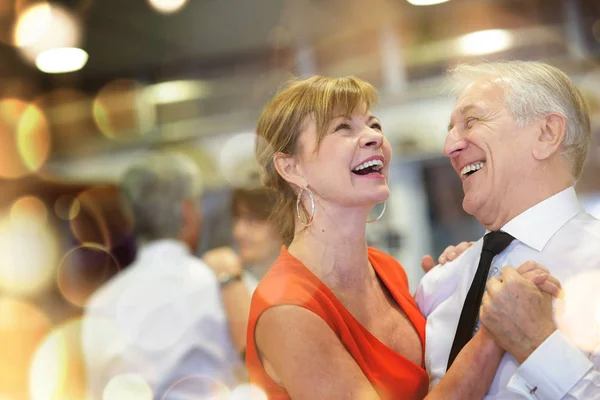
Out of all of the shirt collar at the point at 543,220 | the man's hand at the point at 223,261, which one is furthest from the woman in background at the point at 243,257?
the shirt collar at the point at 543,220

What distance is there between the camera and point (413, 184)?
2.85 meters

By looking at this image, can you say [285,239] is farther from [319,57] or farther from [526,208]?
[319,57]

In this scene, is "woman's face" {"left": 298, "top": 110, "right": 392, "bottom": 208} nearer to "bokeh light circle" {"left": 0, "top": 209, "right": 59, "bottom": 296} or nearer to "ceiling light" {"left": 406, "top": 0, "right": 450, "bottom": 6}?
"bokeh light circle" {"left": 0, "top": 209, "right": 59, "bottom": 296}

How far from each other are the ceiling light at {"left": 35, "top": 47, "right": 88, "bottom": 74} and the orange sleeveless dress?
1.95 meters

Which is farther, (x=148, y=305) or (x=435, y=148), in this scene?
(x=435, y=148)

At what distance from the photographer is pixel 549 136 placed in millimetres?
1005

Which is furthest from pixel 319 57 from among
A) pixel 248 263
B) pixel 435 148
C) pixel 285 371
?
pixel 285 371

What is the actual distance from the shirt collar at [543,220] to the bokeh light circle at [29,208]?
158cm

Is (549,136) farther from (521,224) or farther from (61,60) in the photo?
(61,60)

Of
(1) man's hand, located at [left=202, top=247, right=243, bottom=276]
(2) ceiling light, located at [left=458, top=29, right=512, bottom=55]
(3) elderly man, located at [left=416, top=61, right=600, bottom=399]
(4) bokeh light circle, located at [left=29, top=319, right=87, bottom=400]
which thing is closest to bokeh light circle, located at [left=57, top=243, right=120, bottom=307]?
(4) bokeh light circle, located at [left=29, top=319, right=87, bottom=400]

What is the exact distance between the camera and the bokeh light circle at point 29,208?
2.09m

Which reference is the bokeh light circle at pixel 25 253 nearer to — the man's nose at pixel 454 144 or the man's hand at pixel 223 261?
the man's hand at pixel 223 261

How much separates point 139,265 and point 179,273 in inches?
4.1

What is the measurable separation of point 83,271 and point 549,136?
1.44 meters
